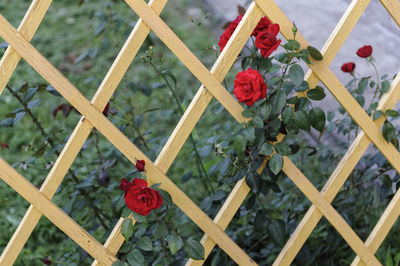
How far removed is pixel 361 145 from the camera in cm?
144

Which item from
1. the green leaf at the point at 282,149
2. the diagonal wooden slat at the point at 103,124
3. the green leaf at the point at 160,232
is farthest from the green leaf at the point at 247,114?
the green leaf at the point at 160,232

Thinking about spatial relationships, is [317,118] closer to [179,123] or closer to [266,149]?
[266,149]

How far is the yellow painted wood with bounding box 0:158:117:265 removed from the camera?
120 cm

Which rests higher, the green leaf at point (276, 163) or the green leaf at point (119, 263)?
the green leaf at point (119, 263)

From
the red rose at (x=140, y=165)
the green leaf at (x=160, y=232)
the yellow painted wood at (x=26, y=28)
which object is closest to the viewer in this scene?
the yellow painted wood at (x=26, y=28)

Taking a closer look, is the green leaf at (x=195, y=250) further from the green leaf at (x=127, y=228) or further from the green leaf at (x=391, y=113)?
the green leaf at (x=391, y=113)

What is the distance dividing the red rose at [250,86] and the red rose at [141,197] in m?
0.31

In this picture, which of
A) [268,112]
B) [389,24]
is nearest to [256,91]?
[268,112]

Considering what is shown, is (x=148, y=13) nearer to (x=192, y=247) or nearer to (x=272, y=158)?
(x=272, y=158)

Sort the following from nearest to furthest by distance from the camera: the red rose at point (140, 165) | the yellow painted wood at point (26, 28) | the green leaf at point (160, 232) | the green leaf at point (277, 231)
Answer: the yellow painted wood at point (26, 28)
the red rose at point (140, 165)
the green leaf at point (160, 232)
the green leaf at point (277, 231)

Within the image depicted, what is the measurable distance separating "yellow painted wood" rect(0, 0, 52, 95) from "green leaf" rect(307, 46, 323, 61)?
619 mm

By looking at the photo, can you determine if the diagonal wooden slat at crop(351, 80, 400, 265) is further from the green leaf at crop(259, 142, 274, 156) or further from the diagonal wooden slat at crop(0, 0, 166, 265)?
the diagonal wooden slat at crop(0, 0, 166, 265)

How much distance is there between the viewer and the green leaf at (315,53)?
1.27m

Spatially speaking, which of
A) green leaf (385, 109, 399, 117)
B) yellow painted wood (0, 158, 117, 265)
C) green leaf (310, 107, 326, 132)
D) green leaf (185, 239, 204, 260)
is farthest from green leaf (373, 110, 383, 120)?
yellow painted wood (0, 158, 117, 265)
